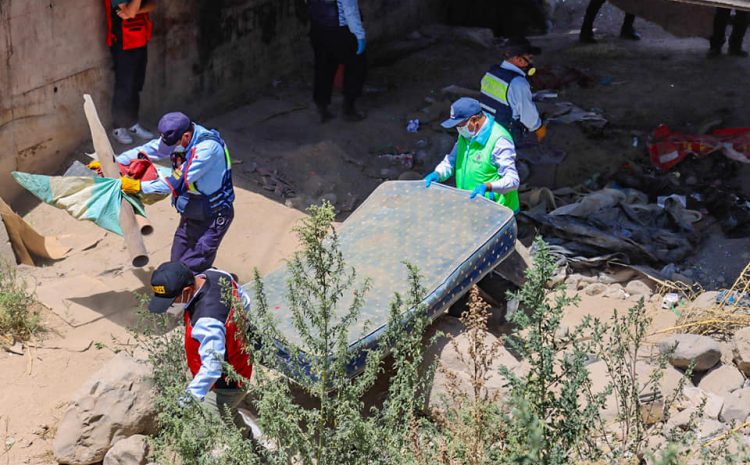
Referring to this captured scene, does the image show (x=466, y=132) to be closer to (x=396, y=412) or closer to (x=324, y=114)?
(x=396, y=412)

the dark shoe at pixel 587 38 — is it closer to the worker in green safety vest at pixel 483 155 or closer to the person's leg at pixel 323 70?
the person's leg at pixel 323 70

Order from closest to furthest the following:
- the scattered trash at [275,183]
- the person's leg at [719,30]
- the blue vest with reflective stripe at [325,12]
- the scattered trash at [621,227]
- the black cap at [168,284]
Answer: the black cap at [168,284], the scattered trash at [621,227], the scattered trash at [275,183], the blue vest with reflective stripe at [325,12], the person's leg at [719,30]

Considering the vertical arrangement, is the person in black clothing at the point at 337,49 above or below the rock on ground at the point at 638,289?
above

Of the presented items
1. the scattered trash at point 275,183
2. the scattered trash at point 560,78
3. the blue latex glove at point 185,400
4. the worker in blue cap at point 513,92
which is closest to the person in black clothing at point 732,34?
the scattered trash at point 560,78

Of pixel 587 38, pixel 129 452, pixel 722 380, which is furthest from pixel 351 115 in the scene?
pixel 129 452

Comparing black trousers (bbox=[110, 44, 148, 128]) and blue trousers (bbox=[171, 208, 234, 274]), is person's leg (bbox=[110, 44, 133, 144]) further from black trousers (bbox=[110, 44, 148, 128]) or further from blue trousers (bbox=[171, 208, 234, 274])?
blue trousers (bbox=[171, 208, 234, 274])

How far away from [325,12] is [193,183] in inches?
176

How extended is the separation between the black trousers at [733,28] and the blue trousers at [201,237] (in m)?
8.13

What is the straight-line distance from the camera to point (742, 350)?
624 centimetres

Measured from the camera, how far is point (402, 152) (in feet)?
34.1

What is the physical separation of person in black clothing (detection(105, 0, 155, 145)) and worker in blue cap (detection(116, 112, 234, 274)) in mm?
2580

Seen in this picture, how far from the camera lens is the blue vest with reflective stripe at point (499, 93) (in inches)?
290

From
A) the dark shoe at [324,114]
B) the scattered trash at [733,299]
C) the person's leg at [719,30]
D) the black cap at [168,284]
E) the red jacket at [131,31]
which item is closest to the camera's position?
the black cap at [168,284]

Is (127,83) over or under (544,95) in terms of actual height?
over
